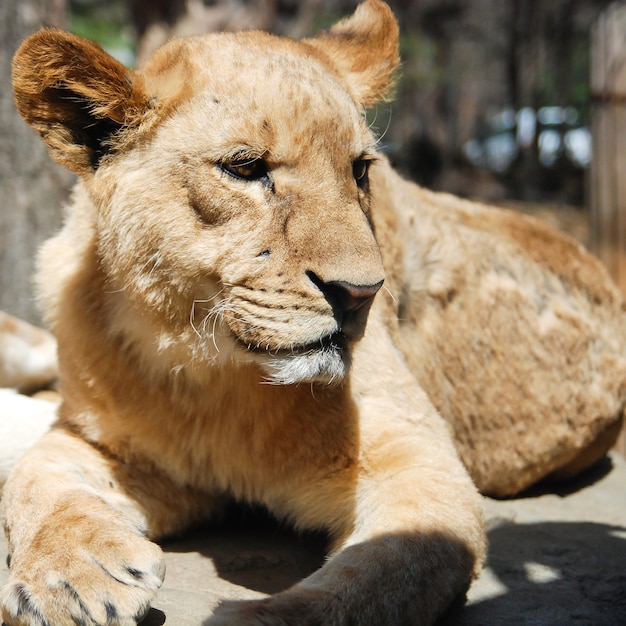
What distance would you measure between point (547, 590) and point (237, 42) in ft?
7.11

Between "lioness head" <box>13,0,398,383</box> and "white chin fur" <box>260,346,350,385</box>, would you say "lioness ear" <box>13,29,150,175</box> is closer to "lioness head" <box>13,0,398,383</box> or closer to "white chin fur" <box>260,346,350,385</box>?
"lioness head" <box>13,0,398,383</box>

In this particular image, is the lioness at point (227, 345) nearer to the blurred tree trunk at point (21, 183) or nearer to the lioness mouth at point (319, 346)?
the lioness mouth at point (319, 346)

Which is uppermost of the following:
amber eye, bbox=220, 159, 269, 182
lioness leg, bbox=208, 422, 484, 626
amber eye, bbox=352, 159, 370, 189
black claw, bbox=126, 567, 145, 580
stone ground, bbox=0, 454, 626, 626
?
amber eye, bbox=220, 159, 269, 182

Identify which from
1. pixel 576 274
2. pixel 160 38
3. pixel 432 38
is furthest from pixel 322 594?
pixel 432 38

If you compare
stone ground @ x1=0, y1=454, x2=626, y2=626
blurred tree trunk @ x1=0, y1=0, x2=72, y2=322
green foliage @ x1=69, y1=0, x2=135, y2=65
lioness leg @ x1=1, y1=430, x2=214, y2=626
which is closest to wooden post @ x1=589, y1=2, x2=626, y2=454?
stone ground @ x1=0, y1=454, x2=626, y2=626

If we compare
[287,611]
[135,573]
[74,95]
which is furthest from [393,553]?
[74,95]

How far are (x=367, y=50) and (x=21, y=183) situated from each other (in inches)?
95.4

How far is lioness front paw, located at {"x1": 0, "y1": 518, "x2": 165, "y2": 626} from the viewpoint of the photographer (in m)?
2.39

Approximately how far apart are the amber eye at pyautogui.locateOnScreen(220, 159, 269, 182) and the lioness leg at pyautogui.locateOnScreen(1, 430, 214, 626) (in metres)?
1.15

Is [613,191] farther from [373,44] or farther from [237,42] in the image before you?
[237,42]

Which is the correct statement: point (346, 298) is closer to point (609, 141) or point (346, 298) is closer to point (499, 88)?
point (609, 141)

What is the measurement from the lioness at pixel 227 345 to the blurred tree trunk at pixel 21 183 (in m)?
1.62

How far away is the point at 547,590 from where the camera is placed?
3.09 metres

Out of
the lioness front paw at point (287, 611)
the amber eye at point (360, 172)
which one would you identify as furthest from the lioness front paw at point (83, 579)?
the amber eye at point (360, 172)
